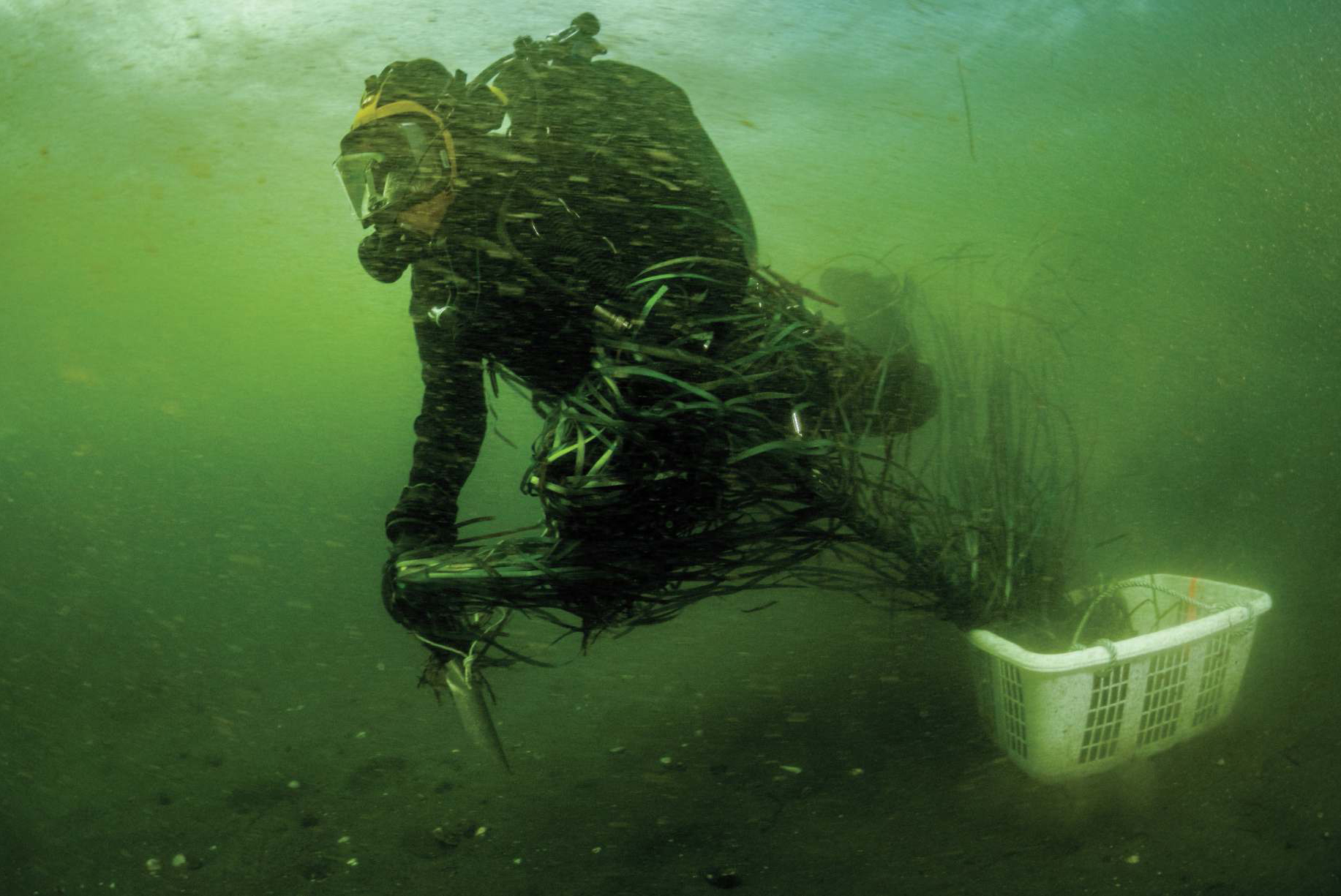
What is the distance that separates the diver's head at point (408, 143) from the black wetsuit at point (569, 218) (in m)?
0.02

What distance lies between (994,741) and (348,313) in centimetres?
134

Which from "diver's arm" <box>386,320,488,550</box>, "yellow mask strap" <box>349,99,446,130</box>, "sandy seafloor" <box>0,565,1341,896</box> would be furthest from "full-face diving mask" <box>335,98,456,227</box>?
"sandy seafloor" <box>0,565,1341,896</box>

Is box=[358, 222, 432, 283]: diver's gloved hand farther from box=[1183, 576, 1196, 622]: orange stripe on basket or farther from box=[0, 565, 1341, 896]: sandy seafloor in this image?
box=[1183, 576, 1196, 622]: orange stripe on basket

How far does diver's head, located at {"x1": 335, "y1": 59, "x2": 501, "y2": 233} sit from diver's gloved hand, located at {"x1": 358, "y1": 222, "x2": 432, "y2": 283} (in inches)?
0.4

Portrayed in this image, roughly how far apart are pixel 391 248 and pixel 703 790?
0.65 m

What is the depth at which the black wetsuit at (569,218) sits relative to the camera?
73cm

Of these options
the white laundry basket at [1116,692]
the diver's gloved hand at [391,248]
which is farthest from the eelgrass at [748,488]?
the diver's gloved hand at [391,248]

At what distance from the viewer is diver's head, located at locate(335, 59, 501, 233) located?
73cm

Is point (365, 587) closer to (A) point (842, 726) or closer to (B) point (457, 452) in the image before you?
(B) point (457, 452)

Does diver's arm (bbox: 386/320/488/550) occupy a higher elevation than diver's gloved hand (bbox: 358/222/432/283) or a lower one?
lower

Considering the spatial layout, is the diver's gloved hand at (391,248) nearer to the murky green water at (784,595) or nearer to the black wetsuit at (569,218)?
the black wetsuit at (569,218)

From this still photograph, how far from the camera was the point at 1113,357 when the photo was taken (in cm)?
109

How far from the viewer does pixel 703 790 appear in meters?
0.80

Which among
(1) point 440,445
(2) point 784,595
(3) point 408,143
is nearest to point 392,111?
(3) point 408,143
